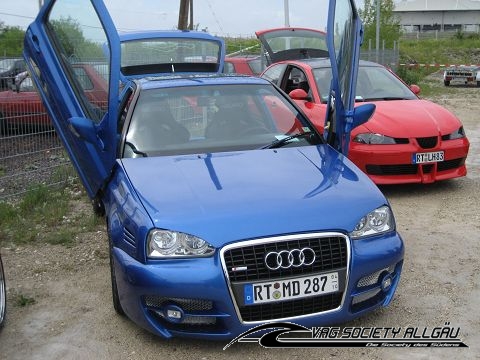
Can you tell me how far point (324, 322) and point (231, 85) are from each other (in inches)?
91.5

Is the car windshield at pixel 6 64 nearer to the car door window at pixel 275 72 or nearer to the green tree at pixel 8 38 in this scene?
the car door window at pixel 275 72

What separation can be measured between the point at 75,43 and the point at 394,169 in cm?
366

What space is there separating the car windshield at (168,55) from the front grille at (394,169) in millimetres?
2743

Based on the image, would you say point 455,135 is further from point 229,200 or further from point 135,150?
point 229,200

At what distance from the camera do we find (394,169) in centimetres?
696

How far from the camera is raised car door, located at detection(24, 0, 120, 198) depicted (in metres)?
4.70

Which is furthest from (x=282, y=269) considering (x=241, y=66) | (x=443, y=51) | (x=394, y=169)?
(x=443, y=51)

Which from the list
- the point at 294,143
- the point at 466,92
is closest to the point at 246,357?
the point at 294,143

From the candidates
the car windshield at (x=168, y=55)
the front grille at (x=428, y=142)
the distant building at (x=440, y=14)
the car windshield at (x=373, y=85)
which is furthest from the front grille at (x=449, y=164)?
Result: the distant building at (x=440, y=14)

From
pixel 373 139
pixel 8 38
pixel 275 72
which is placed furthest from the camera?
pixel 8 38

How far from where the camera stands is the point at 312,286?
11.3ft

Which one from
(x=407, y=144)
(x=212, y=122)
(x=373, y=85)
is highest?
(x=212, y=122)

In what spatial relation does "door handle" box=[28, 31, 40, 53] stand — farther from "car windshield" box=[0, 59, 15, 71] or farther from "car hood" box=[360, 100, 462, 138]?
"car hood" box=[360, 100, 462, 138]

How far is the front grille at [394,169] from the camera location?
22.8ft
